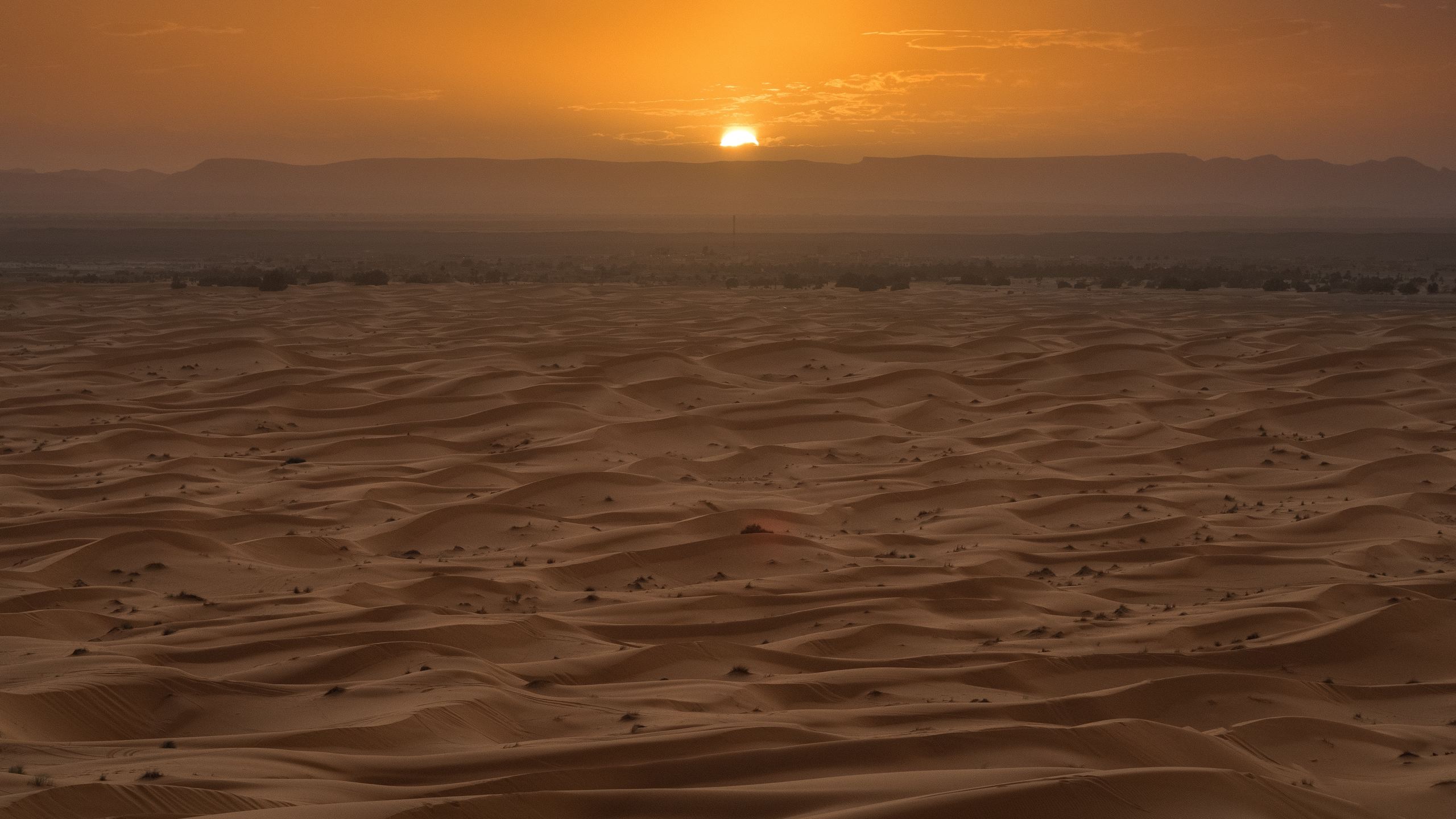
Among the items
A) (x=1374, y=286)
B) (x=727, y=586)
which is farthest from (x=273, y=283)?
(x=1374, y=286)

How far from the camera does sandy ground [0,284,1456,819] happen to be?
3697mm

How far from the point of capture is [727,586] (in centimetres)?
632

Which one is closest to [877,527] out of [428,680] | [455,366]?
[428,680]

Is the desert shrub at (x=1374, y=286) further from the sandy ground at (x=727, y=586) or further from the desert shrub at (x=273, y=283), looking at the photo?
the desert shrub at (x=273, y=283)

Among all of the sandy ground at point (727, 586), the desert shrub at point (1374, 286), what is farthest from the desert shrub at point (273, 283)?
the desert shrub at point (1374, 286)

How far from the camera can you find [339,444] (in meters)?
10.2

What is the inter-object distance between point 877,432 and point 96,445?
248 inches

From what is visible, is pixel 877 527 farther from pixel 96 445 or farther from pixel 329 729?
pixel 96 445

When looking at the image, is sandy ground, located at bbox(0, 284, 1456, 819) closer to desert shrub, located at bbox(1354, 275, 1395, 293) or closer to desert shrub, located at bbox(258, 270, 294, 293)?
desert shrub, located at bbox(258, 270, 294, 293)

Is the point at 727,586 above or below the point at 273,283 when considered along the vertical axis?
below

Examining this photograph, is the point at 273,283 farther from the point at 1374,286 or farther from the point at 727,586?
the point at 1374,286

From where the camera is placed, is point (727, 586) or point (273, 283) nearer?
point (727, 586)

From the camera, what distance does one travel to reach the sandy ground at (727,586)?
12.1 ft

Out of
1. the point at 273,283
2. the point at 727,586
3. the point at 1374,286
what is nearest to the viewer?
the point at 727,586
